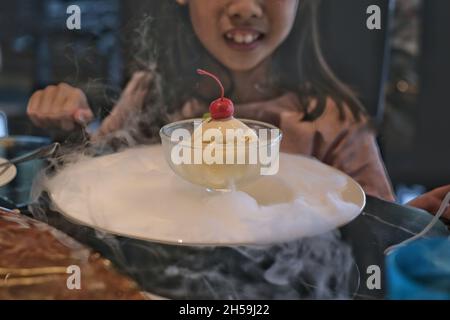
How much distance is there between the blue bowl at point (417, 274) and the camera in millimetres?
648

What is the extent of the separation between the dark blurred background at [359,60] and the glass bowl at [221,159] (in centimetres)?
15

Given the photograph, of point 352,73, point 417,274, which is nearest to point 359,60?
point 352,73

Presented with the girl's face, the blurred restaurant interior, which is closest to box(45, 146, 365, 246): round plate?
the blurred restaurant interior

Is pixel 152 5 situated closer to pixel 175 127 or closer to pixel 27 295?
pixel 175 127

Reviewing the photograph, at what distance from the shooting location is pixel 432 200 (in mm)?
746

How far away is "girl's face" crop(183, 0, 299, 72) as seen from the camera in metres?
0.77

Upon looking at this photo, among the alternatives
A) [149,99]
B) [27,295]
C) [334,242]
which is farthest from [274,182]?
[27,295]

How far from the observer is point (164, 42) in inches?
31.9

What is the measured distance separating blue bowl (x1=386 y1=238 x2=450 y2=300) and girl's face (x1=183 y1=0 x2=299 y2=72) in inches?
13.5

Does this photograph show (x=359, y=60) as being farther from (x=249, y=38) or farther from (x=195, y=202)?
(x=195, y=202)

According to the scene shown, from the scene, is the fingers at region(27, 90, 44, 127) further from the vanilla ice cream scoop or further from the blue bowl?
the blue bowl

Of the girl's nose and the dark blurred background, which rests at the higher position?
the girl's nose

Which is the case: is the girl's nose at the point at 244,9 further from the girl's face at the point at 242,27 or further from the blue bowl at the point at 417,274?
the blue bowl at the point at 417,274

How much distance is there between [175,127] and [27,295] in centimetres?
31
